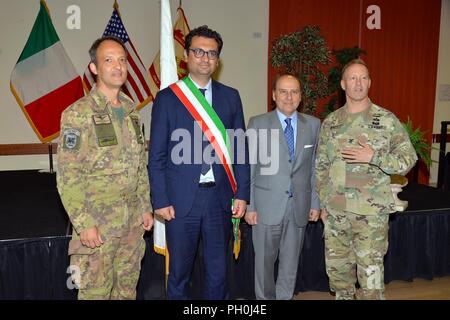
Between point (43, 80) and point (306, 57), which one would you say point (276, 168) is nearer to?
point (306, 57)

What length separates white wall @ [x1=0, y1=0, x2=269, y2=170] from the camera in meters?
4.58

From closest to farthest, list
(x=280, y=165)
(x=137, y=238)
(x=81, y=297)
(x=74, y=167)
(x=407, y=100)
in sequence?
(x=74, y=167) < (x=81, y=297) < (x=137, y=238) < (x=280, y=165) < (x=407, y=100)

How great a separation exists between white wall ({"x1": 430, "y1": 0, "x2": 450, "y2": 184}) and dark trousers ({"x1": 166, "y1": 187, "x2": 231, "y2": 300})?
17.5 feet

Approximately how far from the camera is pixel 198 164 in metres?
1.89

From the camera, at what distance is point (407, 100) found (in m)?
6.13

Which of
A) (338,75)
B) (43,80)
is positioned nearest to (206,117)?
(338,75)

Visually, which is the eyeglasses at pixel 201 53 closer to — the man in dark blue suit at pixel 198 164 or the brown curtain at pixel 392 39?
the man in dark blue suit at pixel 198 164

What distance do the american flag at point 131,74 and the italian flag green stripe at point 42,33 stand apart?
1.59 feet

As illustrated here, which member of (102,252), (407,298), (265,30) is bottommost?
(407,298)

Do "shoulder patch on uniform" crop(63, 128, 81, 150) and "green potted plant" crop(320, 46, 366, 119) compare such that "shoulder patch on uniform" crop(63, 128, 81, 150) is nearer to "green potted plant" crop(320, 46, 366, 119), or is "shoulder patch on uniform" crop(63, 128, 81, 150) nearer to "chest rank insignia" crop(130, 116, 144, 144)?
"chest rank insignia" crop(130, 116, 144, 144)

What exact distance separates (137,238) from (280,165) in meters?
0.76

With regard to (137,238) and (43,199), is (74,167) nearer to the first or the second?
(137,238)

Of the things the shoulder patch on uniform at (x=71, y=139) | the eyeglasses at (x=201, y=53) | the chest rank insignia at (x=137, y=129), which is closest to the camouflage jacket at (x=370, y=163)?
the eyeglasses at (x=201, y=53)

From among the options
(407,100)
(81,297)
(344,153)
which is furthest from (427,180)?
(81,297)
